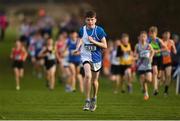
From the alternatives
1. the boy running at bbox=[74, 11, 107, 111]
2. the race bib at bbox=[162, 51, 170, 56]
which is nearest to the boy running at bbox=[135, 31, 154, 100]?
the race bib at bbox=[162, 51, 170, 56]

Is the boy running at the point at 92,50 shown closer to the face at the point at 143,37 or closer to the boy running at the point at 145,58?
the boy running at the point at 145,58

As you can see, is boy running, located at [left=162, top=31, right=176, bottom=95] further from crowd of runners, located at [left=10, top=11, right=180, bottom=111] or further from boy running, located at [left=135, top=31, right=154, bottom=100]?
boy running, located at [left=135, top=31, right=154, bottom=100]

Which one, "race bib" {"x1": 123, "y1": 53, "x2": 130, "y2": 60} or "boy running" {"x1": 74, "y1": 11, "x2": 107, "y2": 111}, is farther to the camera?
"race bib" {"x1": 123, "y1": 53, "x2": 130, "y2": 60}

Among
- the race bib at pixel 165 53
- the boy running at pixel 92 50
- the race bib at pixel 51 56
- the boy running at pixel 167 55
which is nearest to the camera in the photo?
the boy running at pixel 92 50

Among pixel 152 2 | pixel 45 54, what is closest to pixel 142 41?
pixel 45 54

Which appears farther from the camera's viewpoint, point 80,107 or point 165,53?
point 165,53

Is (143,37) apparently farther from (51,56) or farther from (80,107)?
(51,56)

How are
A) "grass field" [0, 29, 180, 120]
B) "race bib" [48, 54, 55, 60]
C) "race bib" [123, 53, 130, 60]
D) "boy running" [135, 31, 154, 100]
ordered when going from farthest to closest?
"race bib" [48, 54, 55, 60]
"race bib" [123, 53, 130, 60]
"boy running" [135, 31, 154, 100]
"grass field" [0, 29, 180, 120]

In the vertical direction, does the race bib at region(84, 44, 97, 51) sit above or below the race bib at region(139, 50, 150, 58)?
below

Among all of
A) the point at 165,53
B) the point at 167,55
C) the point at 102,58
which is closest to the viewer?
the point at 102,58

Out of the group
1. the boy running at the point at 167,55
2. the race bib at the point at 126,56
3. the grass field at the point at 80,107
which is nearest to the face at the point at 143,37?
the boy running at the point at 167,55

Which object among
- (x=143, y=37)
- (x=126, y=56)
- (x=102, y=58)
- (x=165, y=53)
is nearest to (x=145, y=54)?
(x=143, y=37)

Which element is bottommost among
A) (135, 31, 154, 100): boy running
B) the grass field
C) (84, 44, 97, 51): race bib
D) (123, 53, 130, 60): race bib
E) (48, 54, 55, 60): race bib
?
the grass field

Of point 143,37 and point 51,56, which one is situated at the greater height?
point 51,56
